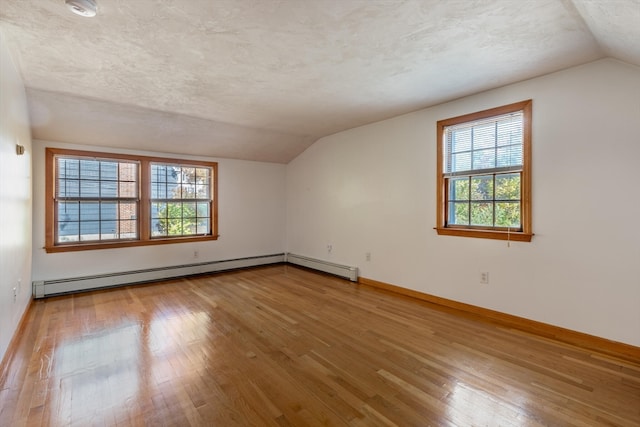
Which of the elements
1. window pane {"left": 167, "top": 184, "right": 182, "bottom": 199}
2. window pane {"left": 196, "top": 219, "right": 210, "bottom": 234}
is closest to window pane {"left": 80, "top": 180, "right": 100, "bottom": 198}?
window pane {"left": 167, "top": 184, "right": 182, "bottom": 199}

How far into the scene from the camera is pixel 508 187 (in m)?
3.25

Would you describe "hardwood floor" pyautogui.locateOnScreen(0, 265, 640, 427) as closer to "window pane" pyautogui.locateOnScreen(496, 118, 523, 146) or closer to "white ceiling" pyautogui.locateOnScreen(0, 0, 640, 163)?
"window pane" pyautogui.locateOnScreen(496, 118, 523, 146)

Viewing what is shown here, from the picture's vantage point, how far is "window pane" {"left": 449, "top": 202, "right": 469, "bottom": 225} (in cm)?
363

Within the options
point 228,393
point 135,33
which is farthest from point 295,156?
point 228,393

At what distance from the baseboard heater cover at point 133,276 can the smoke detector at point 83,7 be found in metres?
3.69

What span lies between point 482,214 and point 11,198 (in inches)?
177

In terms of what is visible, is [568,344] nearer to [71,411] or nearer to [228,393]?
[228,393]

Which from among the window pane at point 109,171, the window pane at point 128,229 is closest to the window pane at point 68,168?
the window pane at point 109,171

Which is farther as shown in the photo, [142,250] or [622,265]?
[142,250]

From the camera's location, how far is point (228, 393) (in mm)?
1990

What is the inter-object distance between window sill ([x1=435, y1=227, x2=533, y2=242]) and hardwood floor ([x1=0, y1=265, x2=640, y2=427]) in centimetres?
92

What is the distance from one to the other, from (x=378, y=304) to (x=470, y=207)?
1605 mm

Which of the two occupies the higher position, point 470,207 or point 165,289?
point 470,207

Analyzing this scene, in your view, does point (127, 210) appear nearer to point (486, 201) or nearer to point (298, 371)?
point (298, 371)
